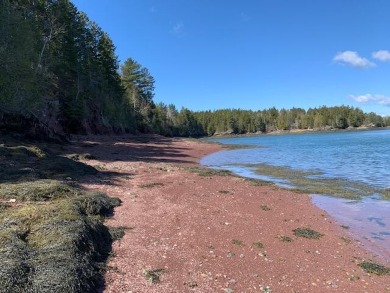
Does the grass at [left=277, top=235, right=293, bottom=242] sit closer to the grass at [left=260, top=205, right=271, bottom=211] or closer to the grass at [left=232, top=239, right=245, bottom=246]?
the grass at [left=232, top=239, right=245, bottom=246]

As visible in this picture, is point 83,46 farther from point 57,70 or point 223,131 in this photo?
point 223,131

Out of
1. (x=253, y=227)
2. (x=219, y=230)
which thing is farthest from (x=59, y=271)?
(x=253, y=227)

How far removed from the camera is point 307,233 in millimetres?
9945

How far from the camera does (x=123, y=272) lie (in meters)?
6.46

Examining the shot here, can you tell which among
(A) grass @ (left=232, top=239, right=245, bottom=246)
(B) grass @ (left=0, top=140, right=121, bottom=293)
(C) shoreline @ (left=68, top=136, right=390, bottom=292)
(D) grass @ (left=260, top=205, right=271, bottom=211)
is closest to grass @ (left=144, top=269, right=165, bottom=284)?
(C) shoreline @ (left=68, top=136, right=390, bottom=292)

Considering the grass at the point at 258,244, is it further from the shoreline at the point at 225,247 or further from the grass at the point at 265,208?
the grass at the point at 265,208

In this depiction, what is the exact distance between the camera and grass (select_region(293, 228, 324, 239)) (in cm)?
972

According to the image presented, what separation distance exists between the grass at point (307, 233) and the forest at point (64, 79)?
→ 64.0ft

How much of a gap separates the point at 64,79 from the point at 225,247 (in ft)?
151

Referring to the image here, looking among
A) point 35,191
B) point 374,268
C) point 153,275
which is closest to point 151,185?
point 35,191

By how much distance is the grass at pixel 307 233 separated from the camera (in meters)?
9.72

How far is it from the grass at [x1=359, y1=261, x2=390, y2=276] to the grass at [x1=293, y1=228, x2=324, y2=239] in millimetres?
1865

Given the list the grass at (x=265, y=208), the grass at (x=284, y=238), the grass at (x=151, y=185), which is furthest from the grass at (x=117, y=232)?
the grass at (x=151, y=185)

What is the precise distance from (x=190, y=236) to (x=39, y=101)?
70.2 feet
